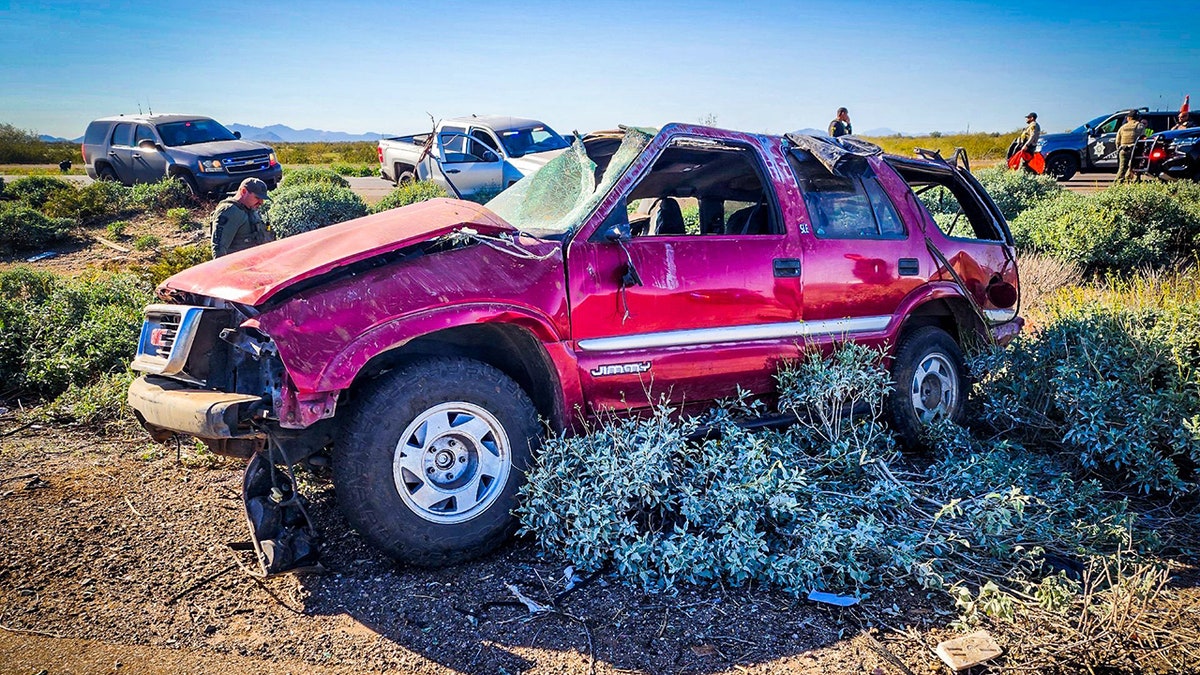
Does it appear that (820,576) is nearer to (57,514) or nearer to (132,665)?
(132,665)

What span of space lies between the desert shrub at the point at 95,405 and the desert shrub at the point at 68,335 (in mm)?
365

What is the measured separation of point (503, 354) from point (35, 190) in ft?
60.5

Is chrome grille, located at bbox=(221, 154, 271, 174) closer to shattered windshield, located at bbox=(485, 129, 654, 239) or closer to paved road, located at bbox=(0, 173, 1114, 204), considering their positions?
paved road, located at bbox=(0, 173, 1114, 204)

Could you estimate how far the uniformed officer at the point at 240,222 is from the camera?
7.50 metres

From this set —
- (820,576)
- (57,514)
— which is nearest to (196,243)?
(57,514)

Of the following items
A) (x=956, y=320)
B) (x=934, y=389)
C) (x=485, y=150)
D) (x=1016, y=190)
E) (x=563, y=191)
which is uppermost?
(x=485, y=150)

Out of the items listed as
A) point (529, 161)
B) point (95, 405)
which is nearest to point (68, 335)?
point (95, 405)

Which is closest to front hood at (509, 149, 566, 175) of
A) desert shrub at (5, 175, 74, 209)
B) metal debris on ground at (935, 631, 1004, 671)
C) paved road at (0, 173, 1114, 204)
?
paved road at (0, 173, 1114, 204)

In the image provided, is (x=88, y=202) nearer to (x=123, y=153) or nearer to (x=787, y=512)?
(x=123, y=153)

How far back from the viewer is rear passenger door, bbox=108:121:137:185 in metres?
17.1

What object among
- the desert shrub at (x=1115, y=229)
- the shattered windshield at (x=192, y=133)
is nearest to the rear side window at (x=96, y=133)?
the shattered windshield at (x=192, y=133)

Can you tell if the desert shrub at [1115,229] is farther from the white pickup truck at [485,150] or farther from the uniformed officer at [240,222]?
the uniformed officer at [240,222]

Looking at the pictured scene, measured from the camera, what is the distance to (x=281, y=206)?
41.9ft

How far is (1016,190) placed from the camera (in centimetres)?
1424
